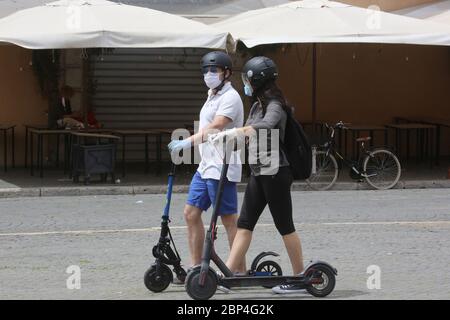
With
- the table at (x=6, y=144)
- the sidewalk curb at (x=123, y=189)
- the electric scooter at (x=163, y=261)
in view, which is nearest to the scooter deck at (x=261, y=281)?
the electric scooter at (x=163, y=261)

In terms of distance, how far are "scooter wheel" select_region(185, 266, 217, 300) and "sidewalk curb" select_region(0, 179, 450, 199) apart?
27.8ft

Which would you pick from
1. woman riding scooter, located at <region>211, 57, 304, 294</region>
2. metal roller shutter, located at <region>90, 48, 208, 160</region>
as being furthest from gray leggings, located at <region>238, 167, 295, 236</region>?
metal roller shutter, located at <region>90, 48, 208, 160</region>

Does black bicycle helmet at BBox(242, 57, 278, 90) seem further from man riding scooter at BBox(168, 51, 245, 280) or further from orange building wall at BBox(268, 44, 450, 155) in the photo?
orange building wall at BBox(268, 44, 450, 155)

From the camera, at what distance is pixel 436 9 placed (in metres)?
20.2

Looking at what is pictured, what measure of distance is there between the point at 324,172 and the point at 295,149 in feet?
28.7

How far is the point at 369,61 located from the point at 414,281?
493 inches

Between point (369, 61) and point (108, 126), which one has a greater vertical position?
point (369, 61)

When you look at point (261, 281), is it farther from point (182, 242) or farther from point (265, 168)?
point (182, 242)

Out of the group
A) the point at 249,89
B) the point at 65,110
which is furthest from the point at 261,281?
the point at 65,110

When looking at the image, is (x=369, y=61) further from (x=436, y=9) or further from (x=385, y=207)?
(x=385, y=207)

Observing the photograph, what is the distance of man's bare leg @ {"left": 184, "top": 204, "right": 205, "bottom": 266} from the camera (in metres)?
8.20

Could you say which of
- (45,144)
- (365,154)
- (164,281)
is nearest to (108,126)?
(45,144)
